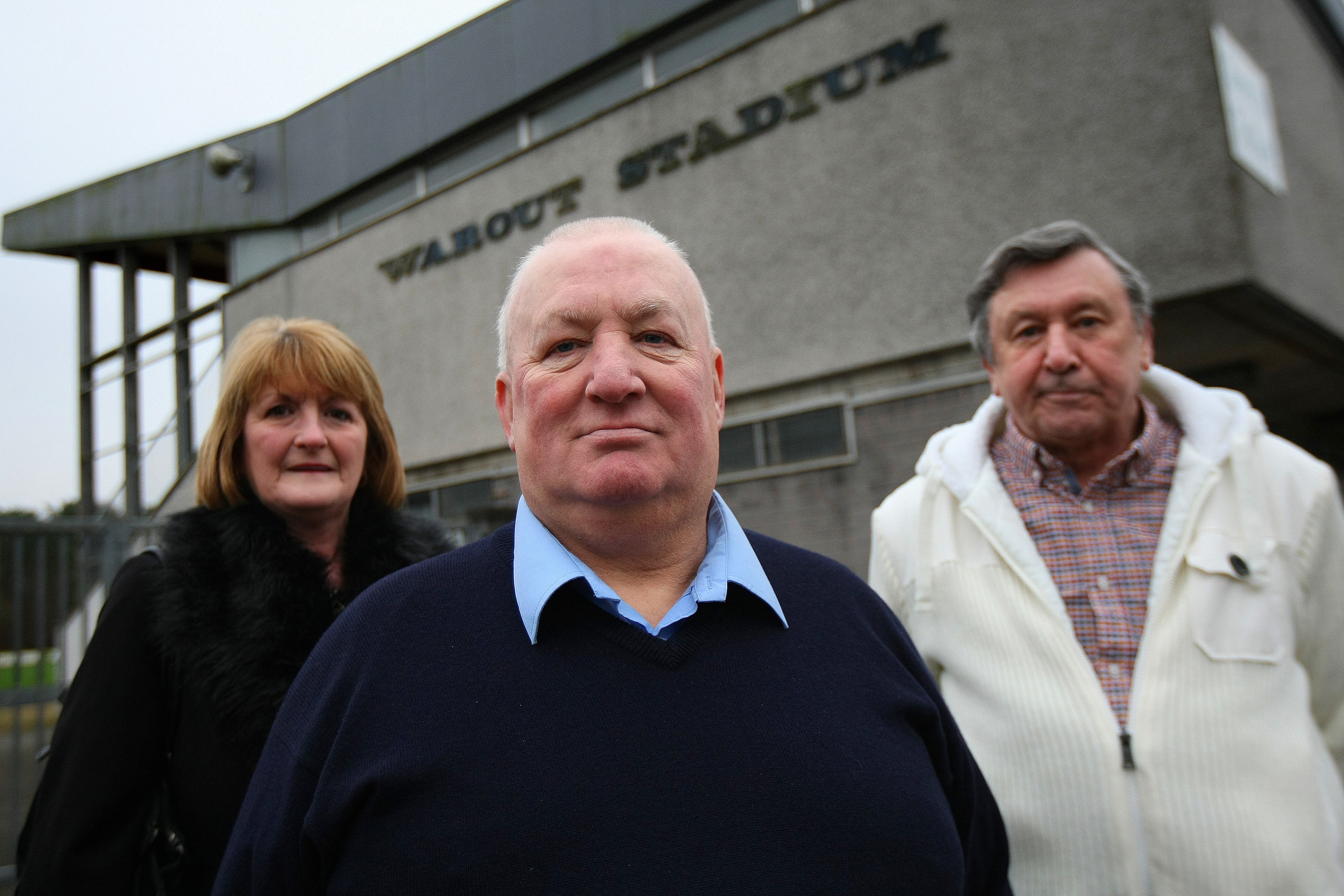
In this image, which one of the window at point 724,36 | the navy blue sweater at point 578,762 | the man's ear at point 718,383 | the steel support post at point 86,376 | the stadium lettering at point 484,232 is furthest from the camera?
the steel support post at point 86,376

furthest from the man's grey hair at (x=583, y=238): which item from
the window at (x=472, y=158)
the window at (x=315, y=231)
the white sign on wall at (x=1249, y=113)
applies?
the window at (x=315, y=231)

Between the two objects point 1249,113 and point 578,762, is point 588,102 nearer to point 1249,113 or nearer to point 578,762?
point 1249,113

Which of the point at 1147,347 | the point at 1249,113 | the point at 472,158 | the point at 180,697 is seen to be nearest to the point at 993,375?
the point at 1147,347

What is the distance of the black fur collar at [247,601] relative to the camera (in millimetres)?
1669

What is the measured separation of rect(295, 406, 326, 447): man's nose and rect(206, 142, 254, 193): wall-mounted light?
11.8m

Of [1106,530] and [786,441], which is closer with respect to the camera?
[1106,530]

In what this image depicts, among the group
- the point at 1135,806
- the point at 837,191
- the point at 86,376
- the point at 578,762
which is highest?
the point at 86,376

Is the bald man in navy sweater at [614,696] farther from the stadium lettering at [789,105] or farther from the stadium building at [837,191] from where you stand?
the stadium lettering at [789,105]

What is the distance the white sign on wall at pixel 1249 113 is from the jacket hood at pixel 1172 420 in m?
3.70

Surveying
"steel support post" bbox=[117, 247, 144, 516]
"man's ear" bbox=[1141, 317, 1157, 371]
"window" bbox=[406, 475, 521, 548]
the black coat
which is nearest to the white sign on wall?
"man's ear" bbox=[1141, 317, 1157, 371]

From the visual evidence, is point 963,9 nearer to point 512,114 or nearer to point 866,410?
point 866,410

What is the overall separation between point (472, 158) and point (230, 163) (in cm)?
434

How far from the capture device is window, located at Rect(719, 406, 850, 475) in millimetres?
6527

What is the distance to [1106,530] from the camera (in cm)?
192
